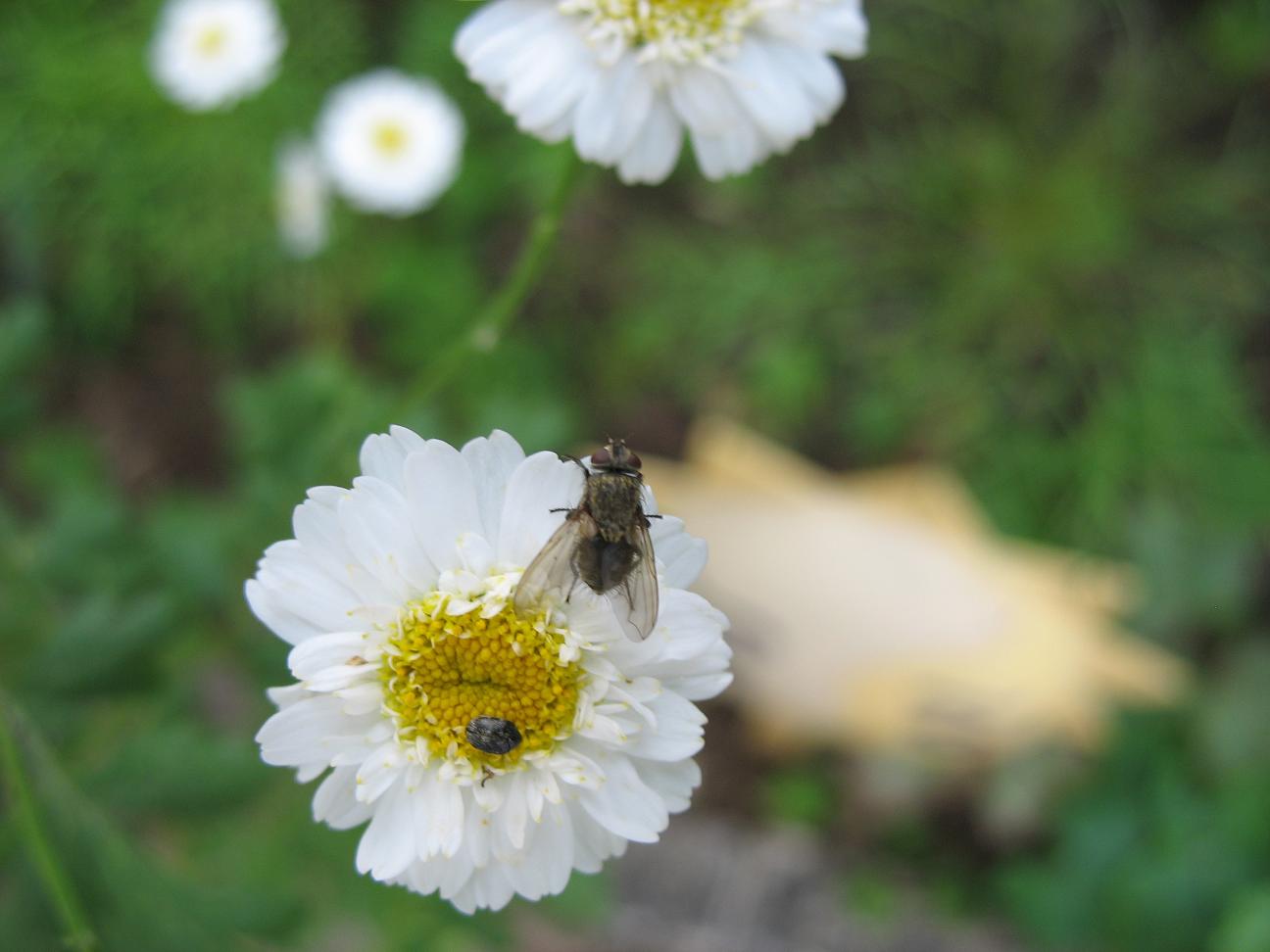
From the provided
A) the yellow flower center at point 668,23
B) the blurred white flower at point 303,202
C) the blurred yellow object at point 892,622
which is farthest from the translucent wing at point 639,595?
the blurred white flower at point 303,202

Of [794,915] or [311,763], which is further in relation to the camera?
[794,915]

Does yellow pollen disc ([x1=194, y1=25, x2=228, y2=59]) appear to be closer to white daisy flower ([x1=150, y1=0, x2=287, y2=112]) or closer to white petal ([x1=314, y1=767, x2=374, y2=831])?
white daisy flower ([x1=150, y1=0, x2=287, y2=112])

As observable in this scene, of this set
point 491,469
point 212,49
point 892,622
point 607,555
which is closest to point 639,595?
point 607,555

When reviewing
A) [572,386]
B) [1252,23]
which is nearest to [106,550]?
[572,386]

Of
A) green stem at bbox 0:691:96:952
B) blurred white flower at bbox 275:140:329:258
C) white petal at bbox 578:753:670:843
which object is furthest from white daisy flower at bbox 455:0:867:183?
blurred white flower at bbox 275:140:329:258

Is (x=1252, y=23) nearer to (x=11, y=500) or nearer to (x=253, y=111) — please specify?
(x=253, y=111)

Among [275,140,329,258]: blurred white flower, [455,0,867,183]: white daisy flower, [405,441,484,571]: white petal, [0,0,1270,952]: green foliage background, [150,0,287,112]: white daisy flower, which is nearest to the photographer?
[405,441,484,571]: white petal
